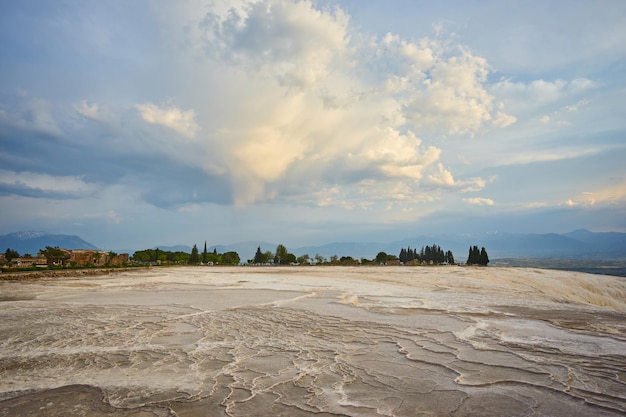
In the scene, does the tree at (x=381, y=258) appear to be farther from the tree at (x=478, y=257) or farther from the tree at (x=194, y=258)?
the tree at (x=194, y=258)

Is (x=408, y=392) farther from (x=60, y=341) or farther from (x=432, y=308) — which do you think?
(x=432, y=308)

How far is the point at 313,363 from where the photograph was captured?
6.97 m

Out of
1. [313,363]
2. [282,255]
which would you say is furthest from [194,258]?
[313,363]

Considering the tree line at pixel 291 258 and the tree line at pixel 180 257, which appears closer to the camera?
the tree line at pixel 291 258

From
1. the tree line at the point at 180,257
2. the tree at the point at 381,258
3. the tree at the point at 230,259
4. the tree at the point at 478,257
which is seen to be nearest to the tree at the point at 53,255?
the tree line at the point at 180,257

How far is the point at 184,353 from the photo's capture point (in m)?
7.75

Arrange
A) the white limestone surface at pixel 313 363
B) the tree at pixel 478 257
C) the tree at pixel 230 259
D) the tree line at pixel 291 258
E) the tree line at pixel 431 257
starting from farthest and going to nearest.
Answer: the tree at pixel 230 259 < the tree line at pixel 431 257 < the tree line at pixel 291 258 < the tree at pixel 478 257 < the white limestone surface at pixel 313 363

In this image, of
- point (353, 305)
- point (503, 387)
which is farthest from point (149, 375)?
point (353, 305)

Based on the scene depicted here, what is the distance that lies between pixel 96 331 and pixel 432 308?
1163cm

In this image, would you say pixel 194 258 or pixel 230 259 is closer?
pixel 194 258

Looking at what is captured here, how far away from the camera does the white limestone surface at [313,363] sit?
4977 mm

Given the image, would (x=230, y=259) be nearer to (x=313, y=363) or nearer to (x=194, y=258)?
(x=194, y=258)

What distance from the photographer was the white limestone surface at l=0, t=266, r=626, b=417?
16.3 ft

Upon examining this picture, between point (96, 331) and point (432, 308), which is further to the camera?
point (432, 308)
